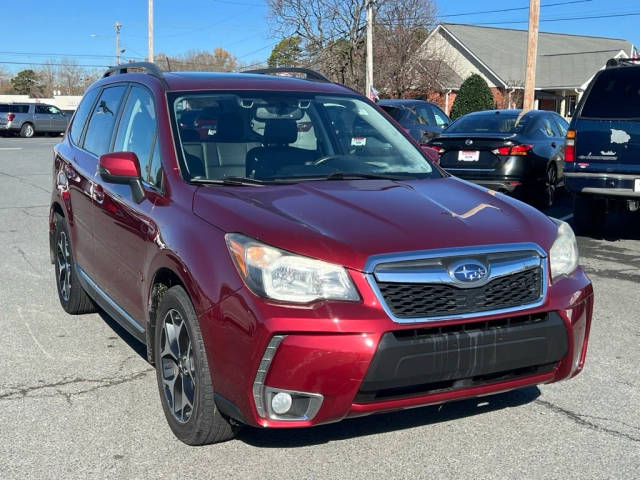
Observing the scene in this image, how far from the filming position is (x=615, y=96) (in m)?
8.82

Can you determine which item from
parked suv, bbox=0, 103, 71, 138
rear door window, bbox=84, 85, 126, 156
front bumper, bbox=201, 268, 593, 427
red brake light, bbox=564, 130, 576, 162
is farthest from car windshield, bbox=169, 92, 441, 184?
parked suv, bbox=0, 103, 71, 138

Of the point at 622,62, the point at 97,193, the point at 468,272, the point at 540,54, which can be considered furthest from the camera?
the point at 540,54

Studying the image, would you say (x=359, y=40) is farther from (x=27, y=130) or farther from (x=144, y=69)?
(x=144, y=69)

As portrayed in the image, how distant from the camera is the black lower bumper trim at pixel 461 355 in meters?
3.08

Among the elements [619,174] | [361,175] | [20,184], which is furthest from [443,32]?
[361,175]

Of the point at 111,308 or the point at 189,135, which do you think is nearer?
the point at 189,135

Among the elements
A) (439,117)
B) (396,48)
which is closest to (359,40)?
(396,48)

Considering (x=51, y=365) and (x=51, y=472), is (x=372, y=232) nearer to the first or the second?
(x=51, y=472)

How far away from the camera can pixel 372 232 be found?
131 inches

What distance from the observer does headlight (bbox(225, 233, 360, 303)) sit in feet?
10.2

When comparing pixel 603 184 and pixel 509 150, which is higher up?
pixel 509 150

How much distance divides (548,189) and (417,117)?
4371 millimetres

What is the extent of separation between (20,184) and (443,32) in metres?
35.3

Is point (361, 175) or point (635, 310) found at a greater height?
point (361, 175)
